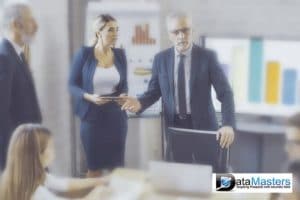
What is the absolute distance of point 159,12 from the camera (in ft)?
3.86

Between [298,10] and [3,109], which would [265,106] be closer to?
[298,10]

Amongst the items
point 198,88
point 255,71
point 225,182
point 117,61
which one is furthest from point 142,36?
point 225,182

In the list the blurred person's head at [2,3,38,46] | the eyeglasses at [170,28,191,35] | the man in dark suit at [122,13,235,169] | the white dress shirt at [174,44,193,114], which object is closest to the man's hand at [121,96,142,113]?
the man in dark suit at [122,13,235,169]

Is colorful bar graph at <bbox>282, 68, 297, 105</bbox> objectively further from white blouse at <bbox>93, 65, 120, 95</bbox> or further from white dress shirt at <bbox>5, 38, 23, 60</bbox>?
white dress shirt at <bbox>5, 38, 23, 60</bbox>

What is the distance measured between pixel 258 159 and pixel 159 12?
464 millimetres

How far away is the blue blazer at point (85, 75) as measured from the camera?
121cm

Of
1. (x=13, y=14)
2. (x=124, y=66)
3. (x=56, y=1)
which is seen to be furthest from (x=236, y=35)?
(x=13, y=14)

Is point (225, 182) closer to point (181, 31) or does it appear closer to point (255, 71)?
point (255, 71)

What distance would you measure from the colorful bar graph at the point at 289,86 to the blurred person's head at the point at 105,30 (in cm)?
45

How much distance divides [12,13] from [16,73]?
16 cm

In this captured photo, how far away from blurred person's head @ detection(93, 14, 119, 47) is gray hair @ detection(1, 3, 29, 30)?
0.20m

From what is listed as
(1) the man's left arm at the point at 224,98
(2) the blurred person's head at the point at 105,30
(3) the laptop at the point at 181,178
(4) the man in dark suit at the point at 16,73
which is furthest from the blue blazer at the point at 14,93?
(1) the man's left arm at the point at 224,98

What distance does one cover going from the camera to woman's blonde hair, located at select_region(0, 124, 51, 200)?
4.14 feet

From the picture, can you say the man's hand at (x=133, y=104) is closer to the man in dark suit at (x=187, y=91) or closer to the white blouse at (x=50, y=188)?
the man in dark suit at (x=187, y=91)
